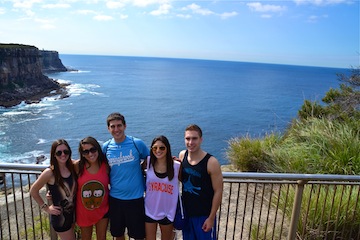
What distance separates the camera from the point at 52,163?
11.1 feet

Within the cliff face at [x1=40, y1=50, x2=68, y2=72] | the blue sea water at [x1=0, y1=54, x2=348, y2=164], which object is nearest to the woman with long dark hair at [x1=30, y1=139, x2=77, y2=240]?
the blue sea water at [x1=0, y1=54, x2=348, y2=164]

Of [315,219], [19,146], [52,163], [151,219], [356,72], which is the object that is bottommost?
[19,146]

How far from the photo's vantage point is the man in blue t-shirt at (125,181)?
3.52 meters

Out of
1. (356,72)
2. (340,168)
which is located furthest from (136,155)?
(356,72)

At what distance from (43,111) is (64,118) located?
26.8 feet

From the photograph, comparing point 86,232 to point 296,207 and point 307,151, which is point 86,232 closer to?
point 296,207

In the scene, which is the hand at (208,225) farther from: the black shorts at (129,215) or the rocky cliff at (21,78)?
the rocky cliff at (21,78)

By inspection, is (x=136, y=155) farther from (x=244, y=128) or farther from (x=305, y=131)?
(x=244, y=128)

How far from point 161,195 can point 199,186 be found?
0.45 metres

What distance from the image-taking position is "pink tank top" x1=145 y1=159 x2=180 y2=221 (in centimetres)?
340

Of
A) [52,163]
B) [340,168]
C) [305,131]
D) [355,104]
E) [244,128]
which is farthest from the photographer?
[244,128]

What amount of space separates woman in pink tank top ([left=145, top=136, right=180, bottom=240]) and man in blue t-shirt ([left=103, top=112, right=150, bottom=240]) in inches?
5.5

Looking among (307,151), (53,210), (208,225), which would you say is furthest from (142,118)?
(208,225)

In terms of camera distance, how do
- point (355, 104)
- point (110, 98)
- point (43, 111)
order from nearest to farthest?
point (355, 104)
point (43, 111)
point (110, 98)
